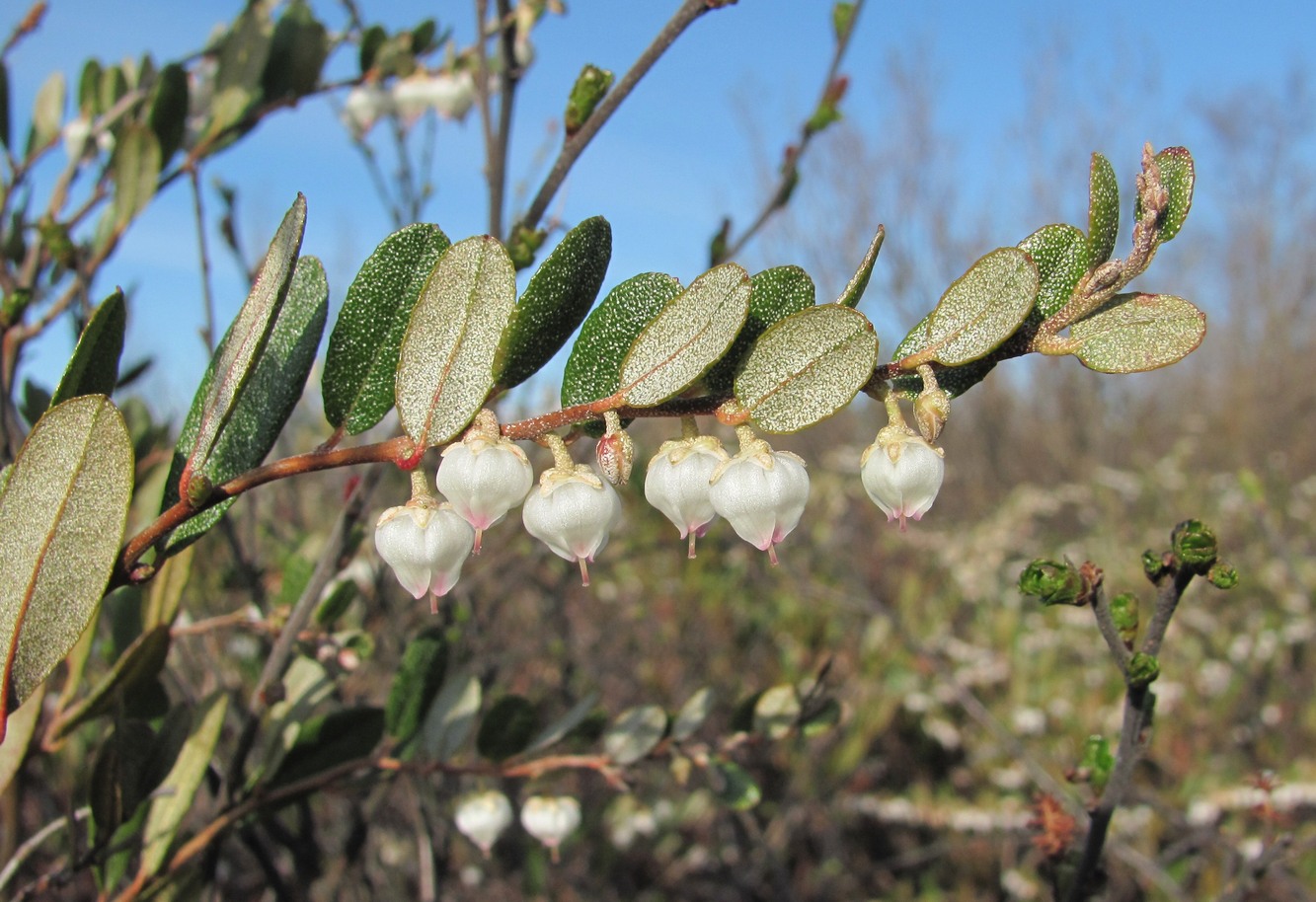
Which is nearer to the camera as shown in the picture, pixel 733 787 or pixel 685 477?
pixel 685 477

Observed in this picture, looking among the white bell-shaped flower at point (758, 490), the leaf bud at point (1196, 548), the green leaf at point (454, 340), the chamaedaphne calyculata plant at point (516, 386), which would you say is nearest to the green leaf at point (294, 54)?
the chamaedaphne calyculata plant at point (516, 386)

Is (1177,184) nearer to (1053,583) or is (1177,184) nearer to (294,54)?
(1053,583)

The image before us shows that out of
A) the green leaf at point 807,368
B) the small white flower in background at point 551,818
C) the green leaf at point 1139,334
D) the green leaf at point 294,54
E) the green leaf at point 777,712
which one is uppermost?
the green leaf at point 294,54

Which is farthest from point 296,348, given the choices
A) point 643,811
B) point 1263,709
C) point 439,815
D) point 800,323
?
point 1263,709

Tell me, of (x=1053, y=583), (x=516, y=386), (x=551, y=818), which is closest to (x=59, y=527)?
(x=516, y=386)

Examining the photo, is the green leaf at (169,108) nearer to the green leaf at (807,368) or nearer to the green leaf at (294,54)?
the green leaf at (294,54)

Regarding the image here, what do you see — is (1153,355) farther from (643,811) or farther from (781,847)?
(781,847)
